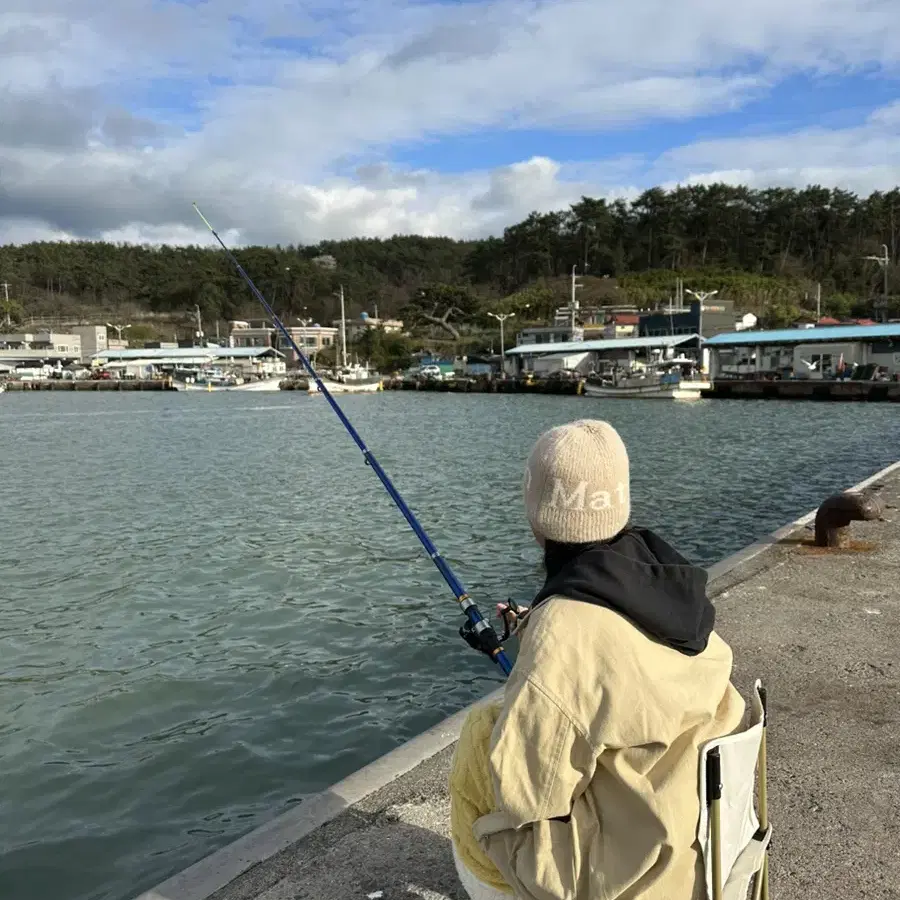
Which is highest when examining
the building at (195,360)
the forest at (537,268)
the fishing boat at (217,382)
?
the forest at (537,268)

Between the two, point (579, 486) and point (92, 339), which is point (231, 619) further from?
point (92, 339)

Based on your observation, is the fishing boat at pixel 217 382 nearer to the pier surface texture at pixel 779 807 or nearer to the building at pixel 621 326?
the building at pixel 621 326

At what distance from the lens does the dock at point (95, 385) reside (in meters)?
79.1

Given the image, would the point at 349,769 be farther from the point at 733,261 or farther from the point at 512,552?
the point at 733,261

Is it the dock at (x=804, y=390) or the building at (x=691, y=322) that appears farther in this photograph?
the building at (x=691, y=322)

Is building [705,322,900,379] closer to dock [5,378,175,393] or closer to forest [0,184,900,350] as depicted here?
forest [0,184,900,350]

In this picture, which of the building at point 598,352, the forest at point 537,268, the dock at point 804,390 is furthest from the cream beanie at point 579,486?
the forest at point 537,268

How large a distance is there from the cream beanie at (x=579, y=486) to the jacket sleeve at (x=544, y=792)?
1.13ft

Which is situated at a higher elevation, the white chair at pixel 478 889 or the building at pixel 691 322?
the building at pixel 691 322

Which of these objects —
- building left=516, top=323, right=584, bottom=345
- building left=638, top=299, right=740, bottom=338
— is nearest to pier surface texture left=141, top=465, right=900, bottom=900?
building left=638, top=299, right=740, bottom=338

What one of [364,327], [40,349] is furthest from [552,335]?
[40,349]

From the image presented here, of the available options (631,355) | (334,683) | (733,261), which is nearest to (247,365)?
(631,355)

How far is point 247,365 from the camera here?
285 feet

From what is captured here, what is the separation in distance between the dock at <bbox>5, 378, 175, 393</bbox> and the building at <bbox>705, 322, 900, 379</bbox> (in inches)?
1987
